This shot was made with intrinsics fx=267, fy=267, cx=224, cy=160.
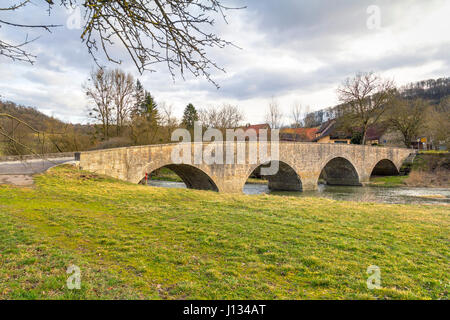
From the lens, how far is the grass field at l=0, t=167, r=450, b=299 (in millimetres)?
2957

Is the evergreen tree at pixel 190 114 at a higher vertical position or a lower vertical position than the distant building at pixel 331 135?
higher

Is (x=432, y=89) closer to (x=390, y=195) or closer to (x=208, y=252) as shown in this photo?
(x=390, y=195)

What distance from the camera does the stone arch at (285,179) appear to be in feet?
84.9

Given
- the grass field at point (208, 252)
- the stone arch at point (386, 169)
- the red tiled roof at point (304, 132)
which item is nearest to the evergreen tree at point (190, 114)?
the red tiled roof at point (304, 132)

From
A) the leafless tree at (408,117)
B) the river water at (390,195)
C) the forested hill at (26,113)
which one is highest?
the leafless tree at (408,117)

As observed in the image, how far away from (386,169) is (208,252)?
40.7 m

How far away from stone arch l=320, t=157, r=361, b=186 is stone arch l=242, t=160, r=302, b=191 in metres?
5.89

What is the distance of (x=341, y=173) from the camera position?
107 ft

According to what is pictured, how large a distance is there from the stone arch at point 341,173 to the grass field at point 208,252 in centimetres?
2449

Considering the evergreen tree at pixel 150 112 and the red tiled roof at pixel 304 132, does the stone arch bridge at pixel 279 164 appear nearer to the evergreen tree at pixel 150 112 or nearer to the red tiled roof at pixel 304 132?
the evergreen tree at pixel 150 112

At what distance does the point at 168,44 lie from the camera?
291cm

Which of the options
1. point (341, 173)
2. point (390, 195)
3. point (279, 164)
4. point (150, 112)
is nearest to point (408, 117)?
point (341, 173)

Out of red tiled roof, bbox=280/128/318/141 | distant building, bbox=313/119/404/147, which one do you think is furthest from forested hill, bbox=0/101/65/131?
red tiled roof, bbox=280/128/318/141

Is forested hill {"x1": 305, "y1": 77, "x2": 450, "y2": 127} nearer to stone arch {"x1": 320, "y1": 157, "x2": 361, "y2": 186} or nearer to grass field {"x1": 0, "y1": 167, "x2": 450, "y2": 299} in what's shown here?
stone arch {"x1": 320, "y1": 157, "x2": 361, "y2": 186}
